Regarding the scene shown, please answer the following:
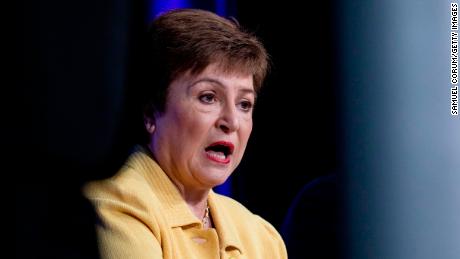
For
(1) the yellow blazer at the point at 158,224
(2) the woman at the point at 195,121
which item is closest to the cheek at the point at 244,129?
(2) the woman at the point at 195,121

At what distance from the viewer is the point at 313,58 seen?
180 cm

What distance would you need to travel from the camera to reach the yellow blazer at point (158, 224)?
1041 millimetres

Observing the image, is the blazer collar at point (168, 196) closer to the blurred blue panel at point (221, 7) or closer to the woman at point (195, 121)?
the woman at point (195, 121)

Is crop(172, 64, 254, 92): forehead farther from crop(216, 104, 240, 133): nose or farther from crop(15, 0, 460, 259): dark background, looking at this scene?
crop(15, 0, 460, 259): dark background

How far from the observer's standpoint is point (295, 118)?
1.80 meters

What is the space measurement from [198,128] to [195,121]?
1cm

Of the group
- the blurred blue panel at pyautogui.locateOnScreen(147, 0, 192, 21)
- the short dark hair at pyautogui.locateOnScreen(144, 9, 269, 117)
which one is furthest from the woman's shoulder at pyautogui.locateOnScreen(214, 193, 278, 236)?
the blurred blue panel at pyautogui.locateOnScreen(147, 0, 192, 21)

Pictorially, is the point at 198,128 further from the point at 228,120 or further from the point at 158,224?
the point at 158,224

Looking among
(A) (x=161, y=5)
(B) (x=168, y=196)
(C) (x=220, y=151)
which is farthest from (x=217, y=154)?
(A) (x=161, y=5)

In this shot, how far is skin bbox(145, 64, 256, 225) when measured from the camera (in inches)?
47.8

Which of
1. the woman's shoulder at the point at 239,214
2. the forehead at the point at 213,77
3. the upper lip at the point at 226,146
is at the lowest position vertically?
the woman's shoulder at the point at 239,214

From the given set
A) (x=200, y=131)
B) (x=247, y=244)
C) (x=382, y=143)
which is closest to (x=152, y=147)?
(x=200, y=131)

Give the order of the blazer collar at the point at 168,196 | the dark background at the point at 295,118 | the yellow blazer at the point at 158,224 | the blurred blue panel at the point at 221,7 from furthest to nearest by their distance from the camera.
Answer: the blurred blue panel at the point at 221,7 → the blazer collar at the point at 168,196 → the yellow blazer at the point at 158,224 → the dark background at the point at 295,118

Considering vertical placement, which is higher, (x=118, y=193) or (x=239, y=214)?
(x=118, y=193)
